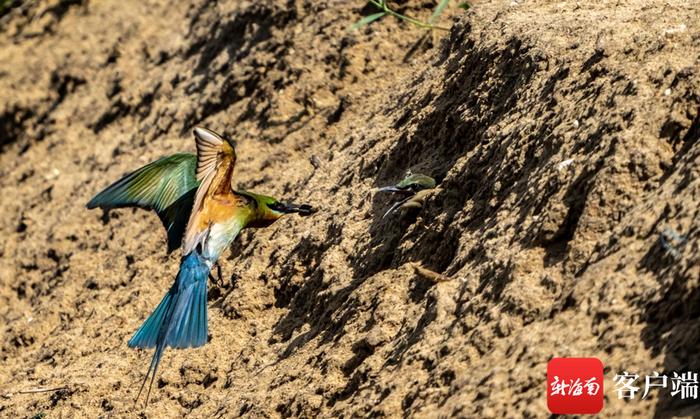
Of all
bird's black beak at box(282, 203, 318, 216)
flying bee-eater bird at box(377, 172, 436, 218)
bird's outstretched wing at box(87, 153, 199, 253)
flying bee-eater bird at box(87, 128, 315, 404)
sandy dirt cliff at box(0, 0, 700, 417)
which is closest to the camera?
Answer: sandy dirt cliff at box(0, 0, 700, 417)

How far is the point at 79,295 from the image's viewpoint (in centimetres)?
450

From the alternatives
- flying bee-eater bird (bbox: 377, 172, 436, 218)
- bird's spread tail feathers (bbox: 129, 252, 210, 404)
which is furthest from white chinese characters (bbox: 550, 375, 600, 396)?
bird's spread tail feathers (bbox: 129, 252, 210, 404)

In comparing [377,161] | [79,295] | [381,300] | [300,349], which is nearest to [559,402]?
[381,300]

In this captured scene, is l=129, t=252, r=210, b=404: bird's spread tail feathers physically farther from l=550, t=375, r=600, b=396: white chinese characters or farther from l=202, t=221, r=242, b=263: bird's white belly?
l=550, t=375, r=600, b=396: white chinese characters

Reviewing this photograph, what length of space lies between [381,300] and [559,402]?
0.94 metres

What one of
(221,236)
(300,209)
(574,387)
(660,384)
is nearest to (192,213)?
(221,236)

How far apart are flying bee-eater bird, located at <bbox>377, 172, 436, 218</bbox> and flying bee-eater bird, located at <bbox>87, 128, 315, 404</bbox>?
0.60 meters

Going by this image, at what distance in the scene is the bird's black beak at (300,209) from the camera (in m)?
3.84

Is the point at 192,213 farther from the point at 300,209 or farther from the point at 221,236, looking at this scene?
the point at 300,209

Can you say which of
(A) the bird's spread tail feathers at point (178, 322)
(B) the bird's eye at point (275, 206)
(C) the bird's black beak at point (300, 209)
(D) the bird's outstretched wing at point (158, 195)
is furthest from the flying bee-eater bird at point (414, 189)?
(D) the bird's outstretched wing at point (158, 195)

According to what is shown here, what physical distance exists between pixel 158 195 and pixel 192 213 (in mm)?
272

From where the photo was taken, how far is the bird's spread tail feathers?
337 cm

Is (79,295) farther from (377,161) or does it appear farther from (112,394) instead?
(377,161)

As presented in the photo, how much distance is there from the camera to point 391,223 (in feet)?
11.2
